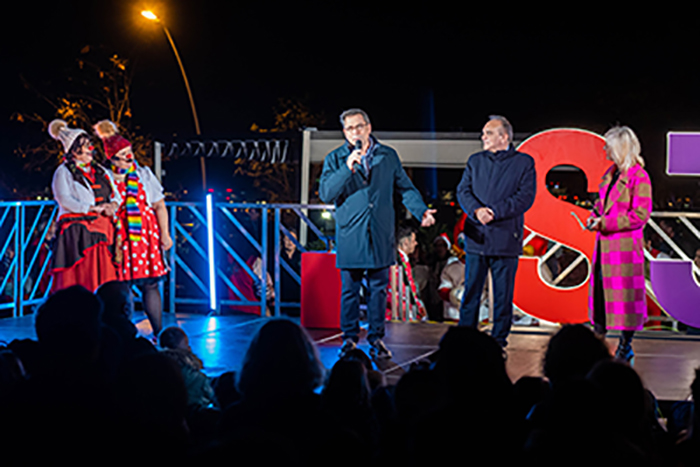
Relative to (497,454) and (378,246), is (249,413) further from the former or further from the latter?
(378,246)

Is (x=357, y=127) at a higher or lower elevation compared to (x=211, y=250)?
higher

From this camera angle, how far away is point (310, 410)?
1647mm

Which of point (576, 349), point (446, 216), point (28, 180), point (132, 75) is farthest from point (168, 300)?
point (28, 180)

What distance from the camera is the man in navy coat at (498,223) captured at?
14.3ft

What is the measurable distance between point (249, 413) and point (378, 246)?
2.66 metres

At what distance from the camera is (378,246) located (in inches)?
167

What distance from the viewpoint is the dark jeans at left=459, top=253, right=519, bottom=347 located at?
4.36m

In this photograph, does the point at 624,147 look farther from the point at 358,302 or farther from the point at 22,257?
the point at 22,257

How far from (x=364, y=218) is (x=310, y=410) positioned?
269 centimetres

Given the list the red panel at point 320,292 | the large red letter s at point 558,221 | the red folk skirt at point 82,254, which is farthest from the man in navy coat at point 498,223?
the red folk skirt at point 82,254

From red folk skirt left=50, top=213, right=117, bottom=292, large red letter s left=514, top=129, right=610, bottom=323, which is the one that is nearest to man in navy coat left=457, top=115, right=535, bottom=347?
large red letter s left=514, top=129, right=610, bottom=323

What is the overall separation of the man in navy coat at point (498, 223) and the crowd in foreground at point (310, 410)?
2.36 m

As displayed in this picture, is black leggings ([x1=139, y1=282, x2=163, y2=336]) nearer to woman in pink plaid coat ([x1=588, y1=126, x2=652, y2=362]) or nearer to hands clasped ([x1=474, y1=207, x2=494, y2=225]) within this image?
hands clasped ([x1=474, y1=207, x2=494, y2=225])

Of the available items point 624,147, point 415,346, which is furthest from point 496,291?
point 624,147
